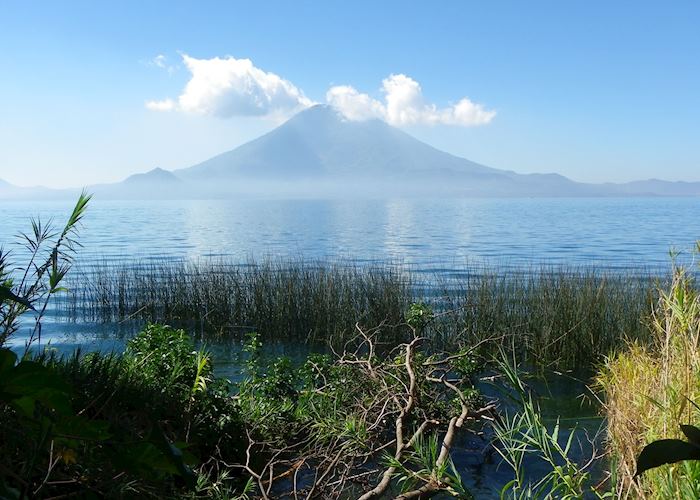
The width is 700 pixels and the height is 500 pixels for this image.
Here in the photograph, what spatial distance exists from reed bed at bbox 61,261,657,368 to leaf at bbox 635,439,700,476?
7.11m

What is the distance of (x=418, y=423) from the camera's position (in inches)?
212

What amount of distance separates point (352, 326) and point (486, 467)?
160 inches

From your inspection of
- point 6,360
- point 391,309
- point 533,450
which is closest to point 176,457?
point 6,360

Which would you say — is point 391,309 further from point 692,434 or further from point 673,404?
point 692,434

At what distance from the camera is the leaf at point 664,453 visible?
1.34 feet

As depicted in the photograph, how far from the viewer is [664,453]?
0.42 m

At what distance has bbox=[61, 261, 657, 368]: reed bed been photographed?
8.34 m

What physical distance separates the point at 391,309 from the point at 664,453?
8.65m

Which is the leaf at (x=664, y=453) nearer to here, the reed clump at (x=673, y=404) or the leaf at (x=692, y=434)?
the leaf at (x=692, y=434)

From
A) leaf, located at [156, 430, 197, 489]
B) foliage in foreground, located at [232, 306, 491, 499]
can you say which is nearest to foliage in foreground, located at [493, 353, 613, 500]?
foliage in foreground, located at [232, 306, 491, 499]

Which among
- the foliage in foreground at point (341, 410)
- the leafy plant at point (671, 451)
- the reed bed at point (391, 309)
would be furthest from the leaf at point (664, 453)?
the reed bed at point (391, 309)

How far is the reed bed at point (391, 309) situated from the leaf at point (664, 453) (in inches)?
280

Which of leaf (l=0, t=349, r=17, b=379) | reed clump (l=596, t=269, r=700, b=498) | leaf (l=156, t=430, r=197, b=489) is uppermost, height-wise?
leaf (l=0, t=349, r=17, b=379)

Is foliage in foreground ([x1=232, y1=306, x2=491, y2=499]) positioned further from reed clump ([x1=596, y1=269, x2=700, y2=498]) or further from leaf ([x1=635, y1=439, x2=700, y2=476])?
leaf ([x1=635, y1=439, x2=700, y2=476])
